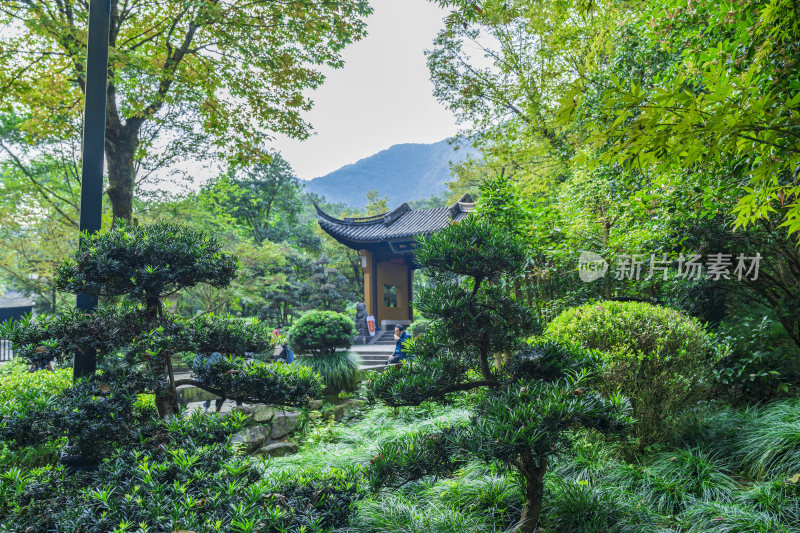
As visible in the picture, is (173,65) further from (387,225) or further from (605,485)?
(387,225)

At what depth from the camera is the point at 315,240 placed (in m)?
21.5

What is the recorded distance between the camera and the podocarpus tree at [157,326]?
Answer: 1950 mm

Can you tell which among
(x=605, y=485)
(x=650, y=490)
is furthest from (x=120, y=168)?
(x=650, y=490)

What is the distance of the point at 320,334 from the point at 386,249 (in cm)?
762

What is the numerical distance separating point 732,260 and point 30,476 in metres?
5.71

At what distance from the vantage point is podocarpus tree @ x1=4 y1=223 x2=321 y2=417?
1.95 metres

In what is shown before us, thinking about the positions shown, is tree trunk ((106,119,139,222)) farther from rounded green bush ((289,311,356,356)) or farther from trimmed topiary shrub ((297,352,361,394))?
trimmed topiary shrub ((297,352,361,394))

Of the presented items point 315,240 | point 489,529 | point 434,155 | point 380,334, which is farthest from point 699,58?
point 434,155

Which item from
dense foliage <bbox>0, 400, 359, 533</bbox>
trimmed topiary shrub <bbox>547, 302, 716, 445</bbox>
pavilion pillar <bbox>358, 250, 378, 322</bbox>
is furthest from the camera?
pavilion pillar <bbox>358, 250, 378, 322</bbox>

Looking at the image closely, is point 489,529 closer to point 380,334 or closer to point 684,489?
point 684,489

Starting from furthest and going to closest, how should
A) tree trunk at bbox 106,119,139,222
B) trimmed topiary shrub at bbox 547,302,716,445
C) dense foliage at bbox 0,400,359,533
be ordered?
tree trunk at bbox 106,119,139,222, trimmed topiary shrub at bbox 547,302,716,445, dense foliage at bbox 0,400,359,533

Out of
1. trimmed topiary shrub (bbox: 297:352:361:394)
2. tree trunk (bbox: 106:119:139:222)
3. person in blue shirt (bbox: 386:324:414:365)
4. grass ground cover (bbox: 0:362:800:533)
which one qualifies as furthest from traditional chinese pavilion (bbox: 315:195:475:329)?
grass ground cover (bbox: 0:362:800:533)

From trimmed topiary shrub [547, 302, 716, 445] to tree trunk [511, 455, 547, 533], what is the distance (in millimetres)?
1407

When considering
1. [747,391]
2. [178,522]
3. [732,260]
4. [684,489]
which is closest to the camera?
[178,522]
